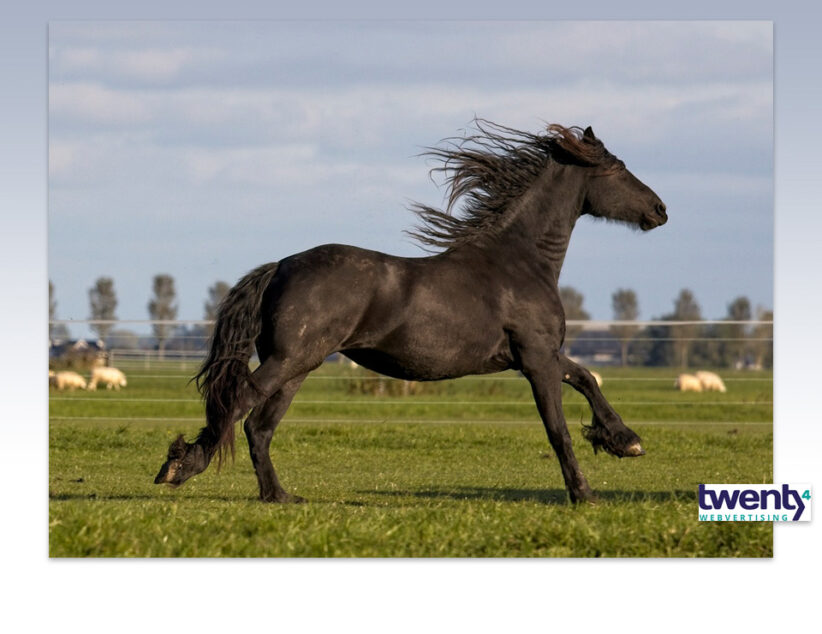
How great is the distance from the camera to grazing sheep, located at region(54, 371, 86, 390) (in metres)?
24.0

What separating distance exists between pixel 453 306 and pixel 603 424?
146 centimetres

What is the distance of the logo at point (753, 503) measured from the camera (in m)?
7.03

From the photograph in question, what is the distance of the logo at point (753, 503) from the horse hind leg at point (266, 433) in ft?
9.42

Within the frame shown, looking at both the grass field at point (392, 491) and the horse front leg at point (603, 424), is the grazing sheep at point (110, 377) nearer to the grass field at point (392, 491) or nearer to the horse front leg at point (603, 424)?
the grass field at point (392, 491)

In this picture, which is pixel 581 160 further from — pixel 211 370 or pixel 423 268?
pixel 211 370

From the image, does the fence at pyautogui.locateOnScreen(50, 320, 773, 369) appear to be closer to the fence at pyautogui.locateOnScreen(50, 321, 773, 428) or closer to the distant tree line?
the distant tree line

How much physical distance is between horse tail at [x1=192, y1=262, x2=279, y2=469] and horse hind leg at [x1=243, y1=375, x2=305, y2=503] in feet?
0.83

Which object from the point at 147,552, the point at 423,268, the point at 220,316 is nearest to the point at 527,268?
the point at 423,268

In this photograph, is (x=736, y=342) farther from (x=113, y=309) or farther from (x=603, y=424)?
(x=603, y=424)

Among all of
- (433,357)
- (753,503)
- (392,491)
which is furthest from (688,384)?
(753,503)

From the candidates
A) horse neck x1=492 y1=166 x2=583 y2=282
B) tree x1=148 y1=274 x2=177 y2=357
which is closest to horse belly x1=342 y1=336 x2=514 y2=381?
horse neck x1=492 y1=166 x2=583 y2=282

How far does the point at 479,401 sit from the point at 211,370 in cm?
1496

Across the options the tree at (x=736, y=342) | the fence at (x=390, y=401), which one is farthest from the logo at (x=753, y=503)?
the tree at (x=736, y=342)

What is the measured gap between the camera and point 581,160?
9.02 metres
